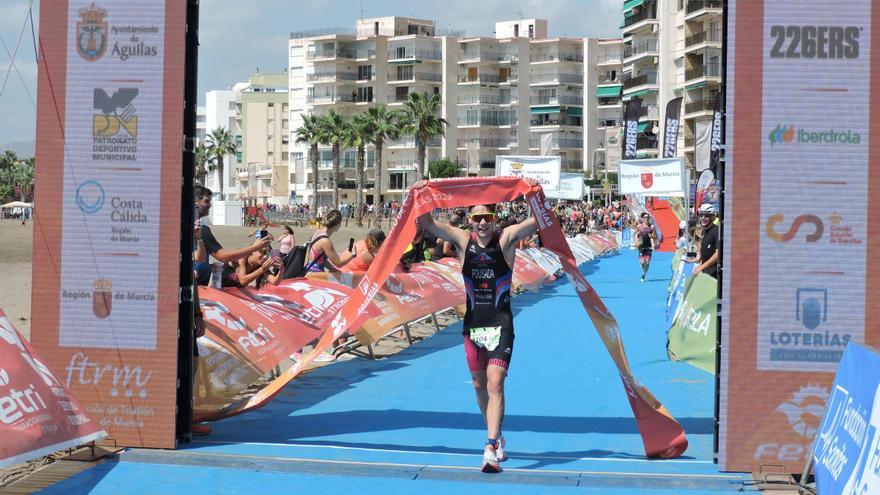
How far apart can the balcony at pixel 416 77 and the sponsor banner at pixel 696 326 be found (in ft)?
358

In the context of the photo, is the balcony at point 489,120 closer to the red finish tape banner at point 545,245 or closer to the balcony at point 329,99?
the balcony at point 329,99

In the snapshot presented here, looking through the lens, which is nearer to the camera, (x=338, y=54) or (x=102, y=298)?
(x=102, y=298)

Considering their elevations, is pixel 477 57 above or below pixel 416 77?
above

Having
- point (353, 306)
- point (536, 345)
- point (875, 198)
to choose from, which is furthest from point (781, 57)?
point (536, 345)

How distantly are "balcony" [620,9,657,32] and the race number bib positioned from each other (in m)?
90.4

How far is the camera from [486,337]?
8672 mm

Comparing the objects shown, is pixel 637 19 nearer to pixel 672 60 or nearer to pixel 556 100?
pixel 672 60

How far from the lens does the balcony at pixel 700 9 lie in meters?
83.9

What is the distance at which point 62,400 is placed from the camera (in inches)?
316

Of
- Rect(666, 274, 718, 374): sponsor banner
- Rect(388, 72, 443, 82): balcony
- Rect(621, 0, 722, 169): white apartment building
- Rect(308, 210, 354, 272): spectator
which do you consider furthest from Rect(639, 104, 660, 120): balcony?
Rect(666, 274, 718, 374): sponsor banner

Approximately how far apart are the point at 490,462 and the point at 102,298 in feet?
11.0

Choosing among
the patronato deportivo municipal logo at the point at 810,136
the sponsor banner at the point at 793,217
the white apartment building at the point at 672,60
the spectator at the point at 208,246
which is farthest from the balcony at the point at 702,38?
the patronato deportivo municipal logo at the point at 810,136

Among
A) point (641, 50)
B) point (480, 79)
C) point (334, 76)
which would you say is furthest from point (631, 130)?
point (334, 76)

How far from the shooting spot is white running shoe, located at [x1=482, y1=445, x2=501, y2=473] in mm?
8156
